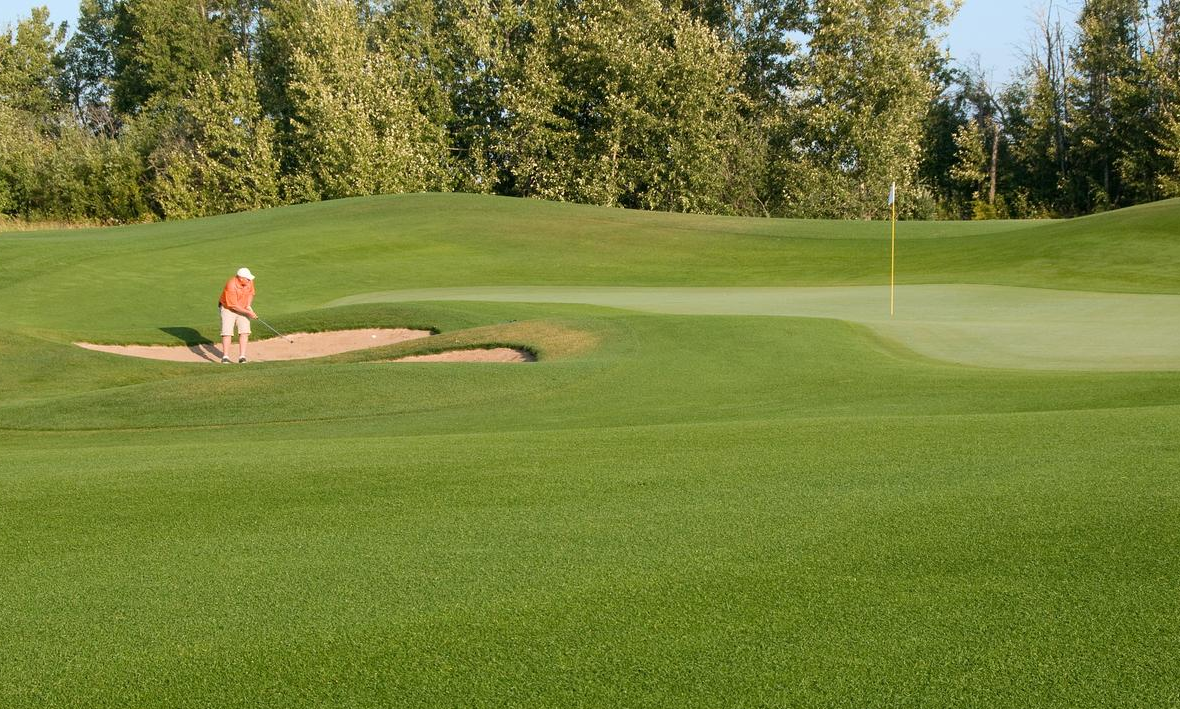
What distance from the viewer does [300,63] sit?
5850 cm

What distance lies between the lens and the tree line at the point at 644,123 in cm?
5741

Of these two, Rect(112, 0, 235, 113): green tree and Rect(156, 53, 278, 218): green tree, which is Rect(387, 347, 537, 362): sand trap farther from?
Rect(112, 0, 235, 113): green tree

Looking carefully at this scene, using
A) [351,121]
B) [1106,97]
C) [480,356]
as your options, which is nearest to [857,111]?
[1106,97]

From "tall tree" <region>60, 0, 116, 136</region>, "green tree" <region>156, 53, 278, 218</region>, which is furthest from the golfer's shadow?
"tall tree" <region>60, 0, 116, 136</region>

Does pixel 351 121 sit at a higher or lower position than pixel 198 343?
higher

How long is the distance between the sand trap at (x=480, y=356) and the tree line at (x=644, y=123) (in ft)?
128

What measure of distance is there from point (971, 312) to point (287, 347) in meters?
13.4

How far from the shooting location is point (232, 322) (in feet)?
70.9

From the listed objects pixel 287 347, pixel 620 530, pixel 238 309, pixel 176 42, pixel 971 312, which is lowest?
pixel 287 347

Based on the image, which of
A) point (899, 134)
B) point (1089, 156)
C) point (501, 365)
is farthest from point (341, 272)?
point (1089, 156)

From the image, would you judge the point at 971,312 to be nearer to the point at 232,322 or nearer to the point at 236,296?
the point at 236,296

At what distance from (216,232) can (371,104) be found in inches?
929

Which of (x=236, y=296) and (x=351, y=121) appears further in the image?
(x=351, y=121)

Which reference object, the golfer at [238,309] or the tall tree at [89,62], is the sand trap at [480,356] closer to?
the golfer at [238,309]
